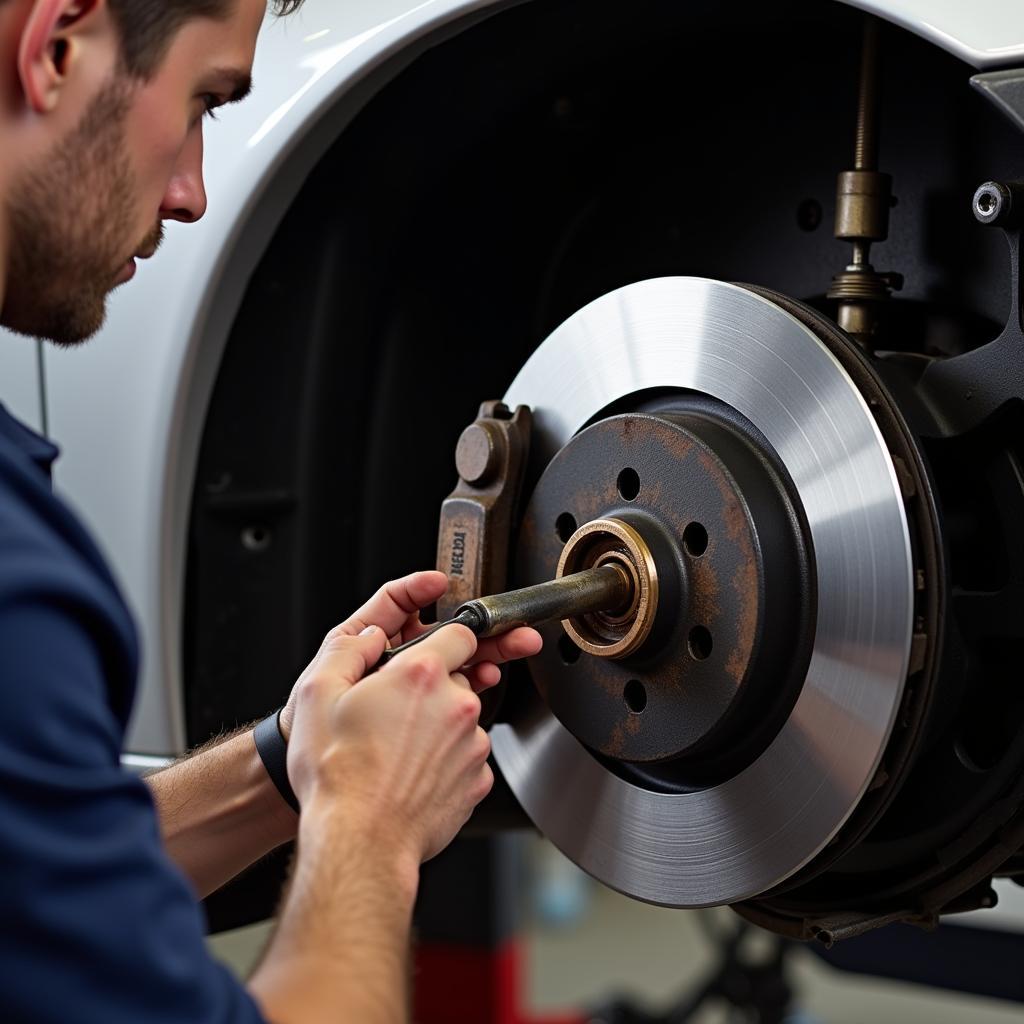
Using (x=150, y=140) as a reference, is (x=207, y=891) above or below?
below

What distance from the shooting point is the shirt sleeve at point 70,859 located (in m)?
0.49

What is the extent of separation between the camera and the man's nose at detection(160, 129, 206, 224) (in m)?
0.75

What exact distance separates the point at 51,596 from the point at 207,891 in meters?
0.44

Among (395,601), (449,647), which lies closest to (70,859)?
(449,647)

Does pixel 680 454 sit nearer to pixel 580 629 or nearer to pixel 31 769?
pixel 580 629

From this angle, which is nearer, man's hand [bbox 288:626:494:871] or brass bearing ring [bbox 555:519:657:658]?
man's hand [bbox 288:626:494:871]

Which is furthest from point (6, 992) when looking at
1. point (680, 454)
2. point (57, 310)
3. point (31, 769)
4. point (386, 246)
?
point (386, 246)

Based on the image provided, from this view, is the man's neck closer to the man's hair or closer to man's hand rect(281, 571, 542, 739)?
the man's hair

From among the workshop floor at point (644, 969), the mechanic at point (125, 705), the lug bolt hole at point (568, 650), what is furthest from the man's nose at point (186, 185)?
the workshop floor at point (644, 969)

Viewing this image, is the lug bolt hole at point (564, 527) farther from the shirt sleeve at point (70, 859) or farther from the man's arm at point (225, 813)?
the shirt sleeve at point (70, 859)

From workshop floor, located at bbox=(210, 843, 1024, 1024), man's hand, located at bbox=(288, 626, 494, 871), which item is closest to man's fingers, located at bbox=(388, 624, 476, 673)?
man's hand, located at bbox=(288, 626, 494, 871)

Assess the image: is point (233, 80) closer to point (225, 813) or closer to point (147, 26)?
point (147, 26)

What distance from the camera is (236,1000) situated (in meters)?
0.54

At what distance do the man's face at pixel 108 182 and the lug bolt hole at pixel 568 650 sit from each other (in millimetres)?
312
